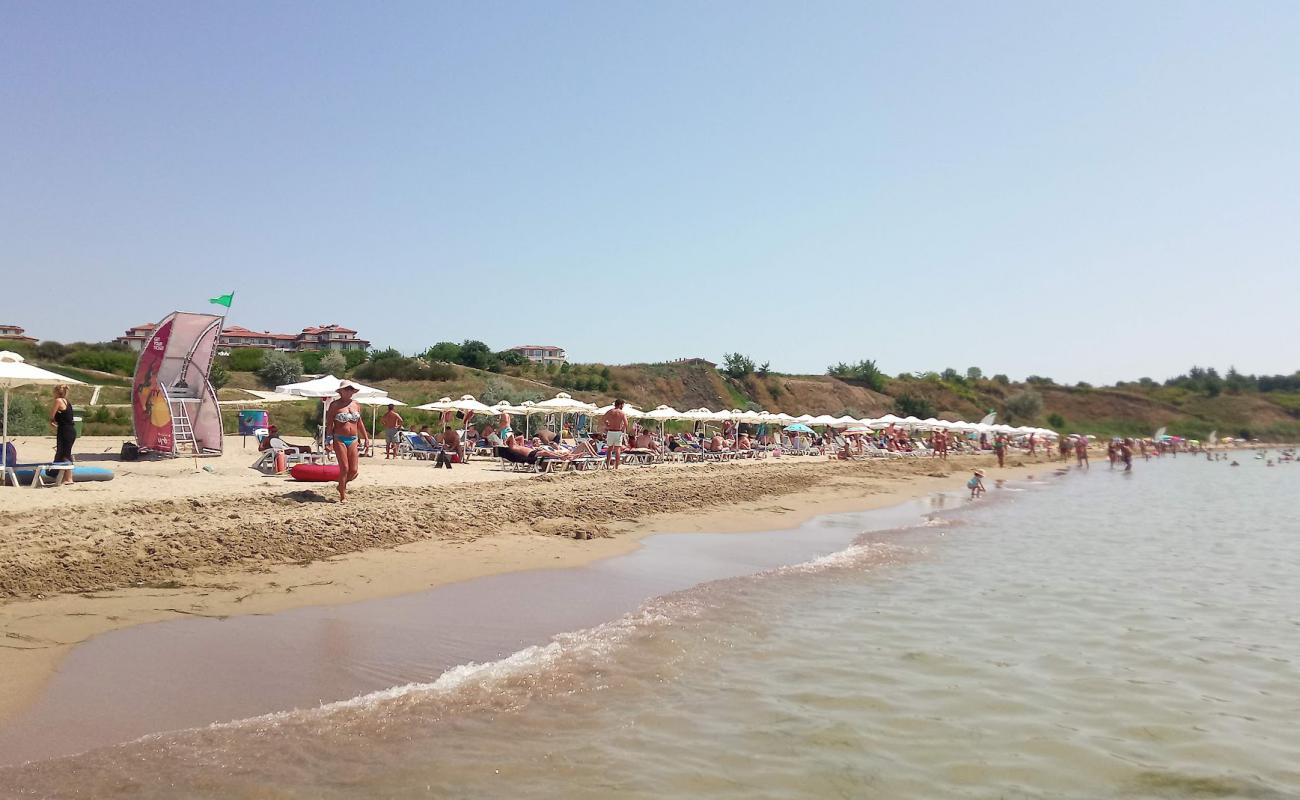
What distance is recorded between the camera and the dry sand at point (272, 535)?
5.83 m

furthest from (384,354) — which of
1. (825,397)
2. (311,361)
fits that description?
(825,397)

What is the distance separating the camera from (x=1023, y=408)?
233 feet

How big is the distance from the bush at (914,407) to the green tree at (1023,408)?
1010cm


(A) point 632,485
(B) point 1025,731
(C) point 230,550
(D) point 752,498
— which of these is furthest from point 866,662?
(D) point 752,498

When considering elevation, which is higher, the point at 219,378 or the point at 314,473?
the point at 219,378

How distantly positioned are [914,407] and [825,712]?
62.5 meters

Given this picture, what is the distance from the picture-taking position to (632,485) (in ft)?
47.9

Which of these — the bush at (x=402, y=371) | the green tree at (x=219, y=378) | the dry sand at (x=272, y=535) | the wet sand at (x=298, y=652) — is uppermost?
the bush at (x=402, y=371)

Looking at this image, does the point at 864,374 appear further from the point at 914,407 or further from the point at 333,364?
the point at 333,364

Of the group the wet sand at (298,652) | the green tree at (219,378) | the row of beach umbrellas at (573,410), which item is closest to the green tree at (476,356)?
the green tree at (219,378)

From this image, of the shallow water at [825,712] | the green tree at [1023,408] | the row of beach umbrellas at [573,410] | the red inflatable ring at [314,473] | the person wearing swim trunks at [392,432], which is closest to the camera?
the shallow water at [825,712]

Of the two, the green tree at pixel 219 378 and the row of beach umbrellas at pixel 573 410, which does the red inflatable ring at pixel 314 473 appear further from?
the green tree at pixel 219 378

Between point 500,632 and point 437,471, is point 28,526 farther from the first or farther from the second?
point 437,471

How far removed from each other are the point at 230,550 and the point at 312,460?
6.91 meters
